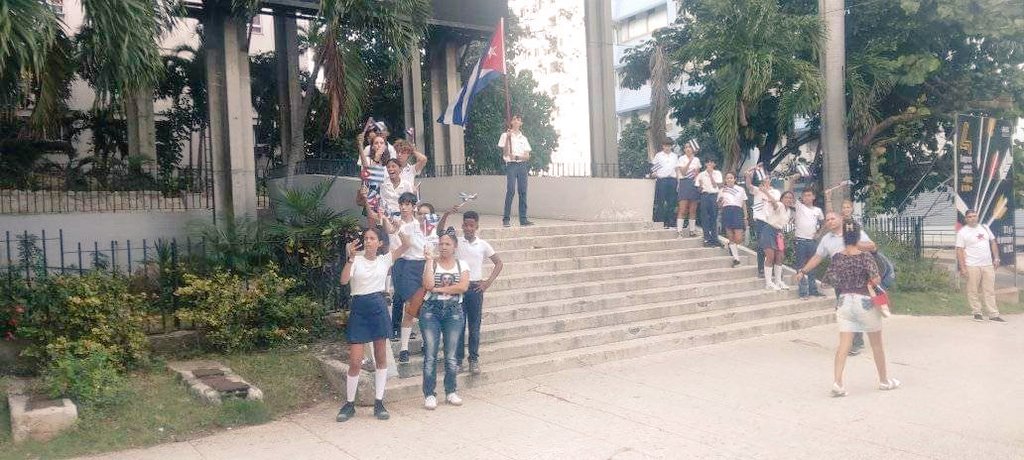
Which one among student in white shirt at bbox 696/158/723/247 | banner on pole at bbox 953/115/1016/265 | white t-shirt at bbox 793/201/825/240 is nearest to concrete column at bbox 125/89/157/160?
student in white shirt at bbox 696/158/723/247

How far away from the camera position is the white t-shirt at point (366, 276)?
7176mm

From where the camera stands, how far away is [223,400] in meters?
7.44

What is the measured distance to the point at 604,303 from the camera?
35.6 feet

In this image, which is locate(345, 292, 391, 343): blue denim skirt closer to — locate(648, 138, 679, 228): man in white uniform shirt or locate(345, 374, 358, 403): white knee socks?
locate(345, 374, 358, 403): white knee socks

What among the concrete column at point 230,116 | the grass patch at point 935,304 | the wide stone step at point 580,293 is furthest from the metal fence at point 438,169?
the grass patch at point 935,304

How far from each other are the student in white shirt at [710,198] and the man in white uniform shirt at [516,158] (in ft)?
9.31

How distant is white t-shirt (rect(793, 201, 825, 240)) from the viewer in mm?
12156

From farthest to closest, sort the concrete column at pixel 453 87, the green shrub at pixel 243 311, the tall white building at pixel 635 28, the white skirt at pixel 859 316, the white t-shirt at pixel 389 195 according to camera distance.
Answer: the tall white building at pixel 635 28, the concrete column at pixel 453 87, the white t-shirt at pixel 389 195, the green shrub at pixel 243 311, the white skirt at pixel 859 316

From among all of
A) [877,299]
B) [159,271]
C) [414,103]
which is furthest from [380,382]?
[414,103]

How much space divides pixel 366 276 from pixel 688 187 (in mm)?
7601

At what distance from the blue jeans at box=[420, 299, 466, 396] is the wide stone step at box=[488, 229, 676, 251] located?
4040 mm

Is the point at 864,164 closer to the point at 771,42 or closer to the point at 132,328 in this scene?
the point at 771,42

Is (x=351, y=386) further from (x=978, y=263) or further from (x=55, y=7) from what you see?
(x=978, y=263)

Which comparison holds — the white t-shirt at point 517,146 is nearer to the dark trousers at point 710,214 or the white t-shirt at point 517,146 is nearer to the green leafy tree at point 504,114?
the dark trousers at point 710,214
